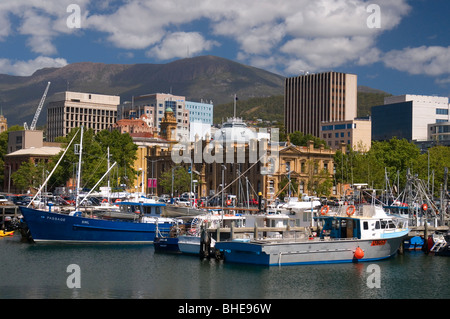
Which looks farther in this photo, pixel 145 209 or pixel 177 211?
pixel 177 211

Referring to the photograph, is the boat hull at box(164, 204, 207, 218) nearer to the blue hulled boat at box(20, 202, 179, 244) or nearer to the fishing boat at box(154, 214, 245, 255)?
the blue hulled boat at box(20, 202, 179, 244)

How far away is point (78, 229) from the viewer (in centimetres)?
8238

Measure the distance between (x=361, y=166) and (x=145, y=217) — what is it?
211ft

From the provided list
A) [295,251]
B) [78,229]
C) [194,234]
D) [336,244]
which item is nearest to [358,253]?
[336,244]

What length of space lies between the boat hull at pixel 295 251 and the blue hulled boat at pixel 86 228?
18.0 m

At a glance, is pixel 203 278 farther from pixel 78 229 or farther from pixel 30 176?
pixel 30 176

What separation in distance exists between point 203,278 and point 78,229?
1157 inches

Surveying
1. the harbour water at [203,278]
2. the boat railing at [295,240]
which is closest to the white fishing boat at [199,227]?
the harbour water at [203,278]

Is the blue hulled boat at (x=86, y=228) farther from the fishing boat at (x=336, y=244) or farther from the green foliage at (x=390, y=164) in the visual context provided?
the green foliage at (x=390, y=164)

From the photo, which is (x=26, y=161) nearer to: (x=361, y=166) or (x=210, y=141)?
(x=210, y=141)

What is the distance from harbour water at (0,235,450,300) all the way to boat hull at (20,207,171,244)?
8729 mm

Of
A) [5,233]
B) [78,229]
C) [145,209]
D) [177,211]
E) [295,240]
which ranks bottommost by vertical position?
[5,233]

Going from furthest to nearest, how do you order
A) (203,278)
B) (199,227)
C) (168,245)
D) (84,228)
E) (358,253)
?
(84,228)
(199,227)
(168,245)
(358,253)
(203,278)
